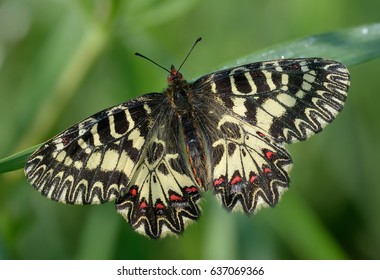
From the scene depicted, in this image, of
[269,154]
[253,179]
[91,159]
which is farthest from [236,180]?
[91,159]

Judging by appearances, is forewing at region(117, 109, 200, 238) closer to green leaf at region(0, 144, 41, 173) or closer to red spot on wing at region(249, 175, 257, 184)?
red spot on wing at region(249, 175, 257, 184)

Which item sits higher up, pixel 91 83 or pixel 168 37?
pixel 168 37

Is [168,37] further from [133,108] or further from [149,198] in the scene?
[149,198]

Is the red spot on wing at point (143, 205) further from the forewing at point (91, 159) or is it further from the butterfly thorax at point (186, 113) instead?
the butterfly thorax at point (186, 113)

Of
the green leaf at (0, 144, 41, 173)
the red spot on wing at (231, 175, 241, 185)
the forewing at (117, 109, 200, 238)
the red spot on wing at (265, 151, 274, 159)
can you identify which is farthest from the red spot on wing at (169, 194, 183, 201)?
the green leaf at (0, 144, 41, 173)

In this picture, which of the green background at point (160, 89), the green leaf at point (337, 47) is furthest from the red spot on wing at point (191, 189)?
the green background at point (160, 89)

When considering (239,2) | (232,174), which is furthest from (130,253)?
(239,2)
